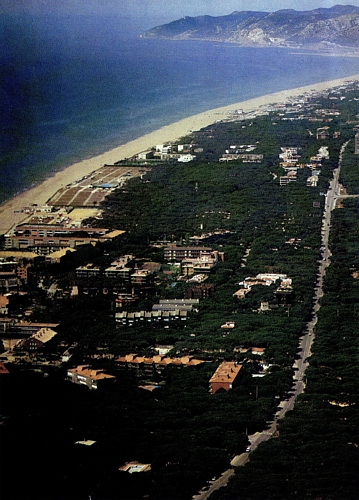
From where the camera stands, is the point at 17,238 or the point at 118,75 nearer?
the point at 17,238

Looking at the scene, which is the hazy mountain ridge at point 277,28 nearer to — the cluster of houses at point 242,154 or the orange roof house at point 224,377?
the cluster of houses at point 242,154

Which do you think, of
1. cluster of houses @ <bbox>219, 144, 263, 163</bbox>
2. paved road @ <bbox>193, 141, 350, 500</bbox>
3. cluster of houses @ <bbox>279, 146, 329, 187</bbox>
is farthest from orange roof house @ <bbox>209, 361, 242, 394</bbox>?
cluster of houses @ <bbox>219, 144, 263, 163</bbox>

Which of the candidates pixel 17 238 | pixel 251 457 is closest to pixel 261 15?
pixel 17 238

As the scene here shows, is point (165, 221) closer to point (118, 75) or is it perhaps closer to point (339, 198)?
point (339, 198)

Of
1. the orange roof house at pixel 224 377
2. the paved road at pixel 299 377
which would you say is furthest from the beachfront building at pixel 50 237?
the orange roof house at pixel 224 377

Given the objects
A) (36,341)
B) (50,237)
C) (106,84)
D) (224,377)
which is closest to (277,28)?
(106,84)

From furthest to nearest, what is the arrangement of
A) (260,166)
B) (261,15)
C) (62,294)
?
(261,15), (260,166), (62,294)
